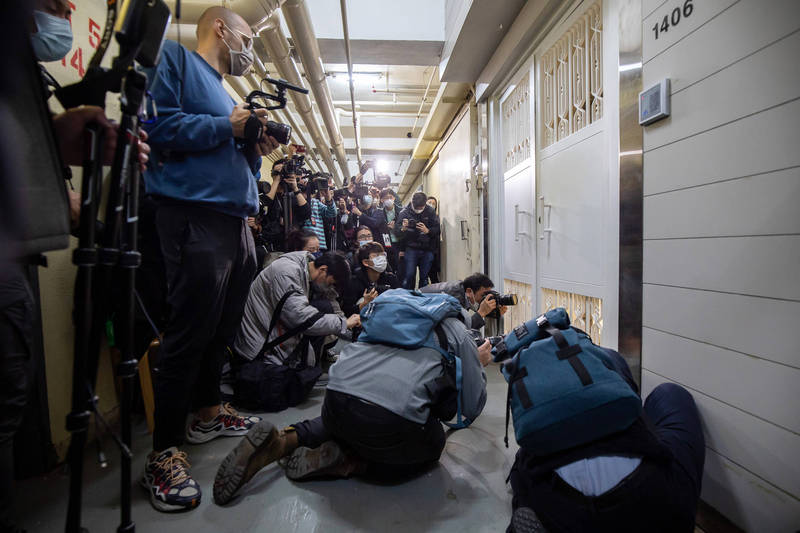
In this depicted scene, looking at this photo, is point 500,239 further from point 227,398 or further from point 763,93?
point 227,398

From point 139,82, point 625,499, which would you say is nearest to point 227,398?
point 139,82

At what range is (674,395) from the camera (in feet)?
3.60

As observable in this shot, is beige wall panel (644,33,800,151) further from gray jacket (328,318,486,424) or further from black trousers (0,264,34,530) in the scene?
black trousers (0,264,34,530)

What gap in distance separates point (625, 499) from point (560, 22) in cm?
239

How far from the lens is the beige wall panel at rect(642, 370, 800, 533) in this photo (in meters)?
0.83

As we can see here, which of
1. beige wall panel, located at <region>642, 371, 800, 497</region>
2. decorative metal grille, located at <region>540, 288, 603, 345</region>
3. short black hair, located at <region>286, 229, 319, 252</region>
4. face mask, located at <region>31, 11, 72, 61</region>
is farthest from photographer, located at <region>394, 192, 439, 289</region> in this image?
face mask, located at <region>31, 11, 72, 61</region>

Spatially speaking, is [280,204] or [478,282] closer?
[478,282]

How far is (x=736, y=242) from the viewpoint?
36.9 inches

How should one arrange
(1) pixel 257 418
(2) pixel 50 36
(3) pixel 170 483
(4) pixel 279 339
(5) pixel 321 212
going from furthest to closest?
(5) pixel 321 212 → (4) pixel 279 339 → (1) pixel 257 418 → (3) pixel 170 483 → (2) pixel 50 36

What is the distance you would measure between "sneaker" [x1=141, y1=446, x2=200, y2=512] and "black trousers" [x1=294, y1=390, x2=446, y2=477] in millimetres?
356

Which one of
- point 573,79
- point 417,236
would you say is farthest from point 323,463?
point 417,236

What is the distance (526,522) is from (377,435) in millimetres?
479

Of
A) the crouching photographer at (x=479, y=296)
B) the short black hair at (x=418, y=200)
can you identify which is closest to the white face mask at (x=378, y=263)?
the crouching photographer at (x=479, y=296)

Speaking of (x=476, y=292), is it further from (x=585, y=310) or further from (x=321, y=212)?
(x=321, y=212)
